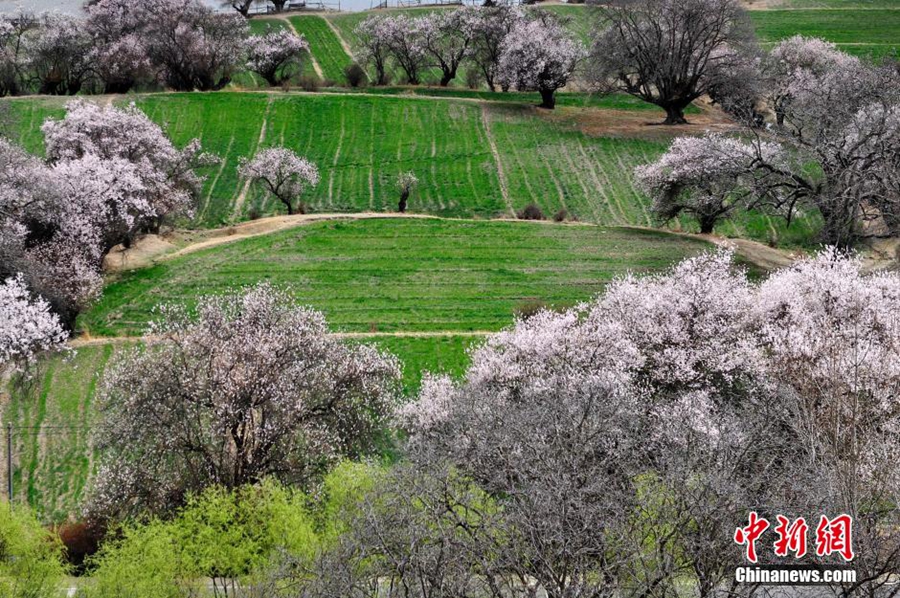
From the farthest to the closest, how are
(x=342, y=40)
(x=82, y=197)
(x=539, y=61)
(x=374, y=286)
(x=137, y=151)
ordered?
(x=342, y=40) < (x=539, y=61) < (x=137, y=151) < (x=82, y=197) < (x=374, y=286)

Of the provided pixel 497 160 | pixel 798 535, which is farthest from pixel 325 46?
pixel 798 535

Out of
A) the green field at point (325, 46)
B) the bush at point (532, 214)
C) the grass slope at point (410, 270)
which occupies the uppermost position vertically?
the green field at point (325, 46)

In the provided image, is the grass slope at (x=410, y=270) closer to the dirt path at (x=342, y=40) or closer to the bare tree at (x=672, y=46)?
the bare tree at (x=672, y=46)

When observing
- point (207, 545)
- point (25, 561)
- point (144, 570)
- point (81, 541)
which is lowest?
point (81, 541)

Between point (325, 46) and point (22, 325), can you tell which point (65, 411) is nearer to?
point (22, 325)

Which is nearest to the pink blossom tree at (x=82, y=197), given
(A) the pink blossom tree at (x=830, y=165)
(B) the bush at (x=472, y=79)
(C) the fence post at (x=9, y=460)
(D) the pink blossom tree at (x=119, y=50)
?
(C) the fence post at (x=9, y=460)

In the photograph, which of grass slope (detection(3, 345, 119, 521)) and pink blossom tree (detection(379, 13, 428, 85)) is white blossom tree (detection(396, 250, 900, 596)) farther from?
pink blossom tree (detection(379, 13, 428, 85))

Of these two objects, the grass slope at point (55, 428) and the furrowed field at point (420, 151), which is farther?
the furrowed field at point (420, 151)
